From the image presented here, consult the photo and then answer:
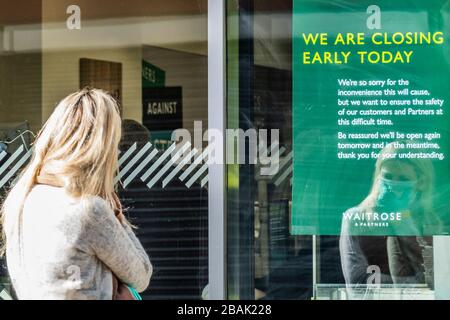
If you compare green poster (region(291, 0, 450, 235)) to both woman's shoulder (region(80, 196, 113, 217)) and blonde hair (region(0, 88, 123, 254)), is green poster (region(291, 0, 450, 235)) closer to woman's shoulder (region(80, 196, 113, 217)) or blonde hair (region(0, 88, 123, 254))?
blonde hair (region(0, 88, 123, 254))

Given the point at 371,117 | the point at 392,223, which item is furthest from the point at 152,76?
the point at 392,223

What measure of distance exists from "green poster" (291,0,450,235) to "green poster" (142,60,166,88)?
882mm

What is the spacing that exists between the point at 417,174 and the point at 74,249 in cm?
220

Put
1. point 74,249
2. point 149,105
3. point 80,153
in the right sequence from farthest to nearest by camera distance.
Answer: point 149,105, point 80,153, point 74,249

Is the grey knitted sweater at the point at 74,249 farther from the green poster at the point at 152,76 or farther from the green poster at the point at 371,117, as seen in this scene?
the green poster at the point at 371,117

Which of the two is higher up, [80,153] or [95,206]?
[80,153]

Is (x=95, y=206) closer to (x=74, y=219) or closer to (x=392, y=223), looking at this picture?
(x=74, y=219)

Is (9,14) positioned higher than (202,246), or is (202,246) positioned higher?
(9,14)

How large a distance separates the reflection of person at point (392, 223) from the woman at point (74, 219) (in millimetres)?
1404

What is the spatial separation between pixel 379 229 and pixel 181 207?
1.29 meters

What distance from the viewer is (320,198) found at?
5133 millimetres

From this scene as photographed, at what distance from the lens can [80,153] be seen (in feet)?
15.0
